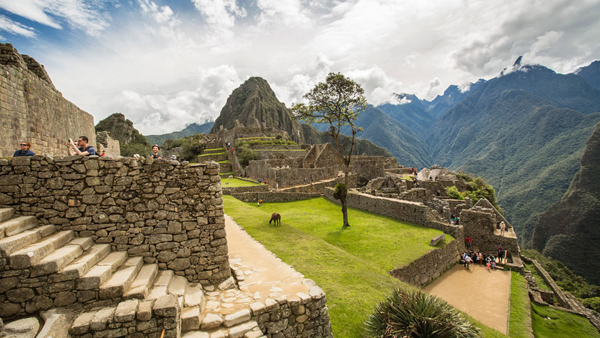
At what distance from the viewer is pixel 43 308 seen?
3436mm

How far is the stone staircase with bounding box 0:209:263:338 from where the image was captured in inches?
130

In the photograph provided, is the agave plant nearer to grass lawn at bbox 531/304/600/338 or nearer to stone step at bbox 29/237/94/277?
stone step at bbox 29/237/94/277

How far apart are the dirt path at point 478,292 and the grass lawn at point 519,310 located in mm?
186

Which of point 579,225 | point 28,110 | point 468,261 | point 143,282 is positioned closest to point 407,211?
point 468,261

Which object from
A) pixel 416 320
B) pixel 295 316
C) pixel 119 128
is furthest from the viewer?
pixel 119 128

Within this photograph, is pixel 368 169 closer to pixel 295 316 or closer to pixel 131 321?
pixel 295 316

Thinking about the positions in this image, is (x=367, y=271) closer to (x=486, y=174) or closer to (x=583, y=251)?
Result: (x=583, y=251)

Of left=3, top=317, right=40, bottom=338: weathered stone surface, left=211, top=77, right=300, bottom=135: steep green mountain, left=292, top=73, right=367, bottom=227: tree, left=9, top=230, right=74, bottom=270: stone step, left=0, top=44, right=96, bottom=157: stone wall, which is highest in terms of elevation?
left=211, top=77, right=300, bottom=135: steep green mountain

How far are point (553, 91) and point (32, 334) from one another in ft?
726

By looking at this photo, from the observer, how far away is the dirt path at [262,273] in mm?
5188

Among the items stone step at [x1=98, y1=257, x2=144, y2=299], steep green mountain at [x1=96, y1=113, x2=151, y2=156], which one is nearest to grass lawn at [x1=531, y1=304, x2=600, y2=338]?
stone step at [x1=98, y1=257, x2=144, y2=299]

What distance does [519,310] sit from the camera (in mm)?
10281

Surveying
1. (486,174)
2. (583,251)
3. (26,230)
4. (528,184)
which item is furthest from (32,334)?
(486,174)

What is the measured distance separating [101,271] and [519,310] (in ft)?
47.0
